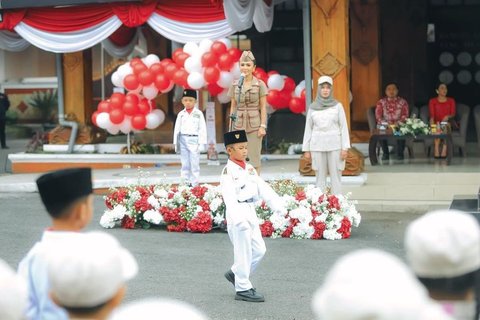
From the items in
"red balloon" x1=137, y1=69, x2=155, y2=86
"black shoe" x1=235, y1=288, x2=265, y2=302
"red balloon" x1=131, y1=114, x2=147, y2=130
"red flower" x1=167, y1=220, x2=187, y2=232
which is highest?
"red balloon" x1=137, y1=69, x2=155, y2=86

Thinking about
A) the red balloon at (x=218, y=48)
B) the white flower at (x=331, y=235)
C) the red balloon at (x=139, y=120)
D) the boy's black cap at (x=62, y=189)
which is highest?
Result: the red balloon at (x=218, y=48)

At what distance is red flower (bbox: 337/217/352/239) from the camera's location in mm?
12172

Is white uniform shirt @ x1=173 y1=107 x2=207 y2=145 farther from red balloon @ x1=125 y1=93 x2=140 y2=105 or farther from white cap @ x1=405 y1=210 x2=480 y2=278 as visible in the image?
white cap @ x1=405 y1=210 x2=480 y2=278

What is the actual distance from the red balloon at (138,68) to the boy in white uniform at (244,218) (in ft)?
30.9

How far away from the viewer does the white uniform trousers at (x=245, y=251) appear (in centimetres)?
878

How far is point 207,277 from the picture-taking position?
10.0m

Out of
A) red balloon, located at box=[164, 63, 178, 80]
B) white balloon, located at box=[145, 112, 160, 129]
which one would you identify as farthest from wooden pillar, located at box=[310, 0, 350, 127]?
white balloon, located at box=[145, 112, 160, 129]

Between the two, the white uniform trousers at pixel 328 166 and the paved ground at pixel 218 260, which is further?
the white uniform trousers at pixel 328 166

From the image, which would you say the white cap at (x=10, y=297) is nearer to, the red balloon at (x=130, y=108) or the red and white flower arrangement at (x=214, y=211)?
the red and white flower arrangement at (x=214, y=211)

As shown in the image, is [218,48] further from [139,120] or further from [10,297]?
[10,297]

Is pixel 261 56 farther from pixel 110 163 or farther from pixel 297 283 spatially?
pixel 297 283

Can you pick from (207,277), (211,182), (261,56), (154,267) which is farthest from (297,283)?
(261,56)

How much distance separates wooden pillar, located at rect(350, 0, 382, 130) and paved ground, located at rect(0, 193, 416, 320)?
649 centimetres

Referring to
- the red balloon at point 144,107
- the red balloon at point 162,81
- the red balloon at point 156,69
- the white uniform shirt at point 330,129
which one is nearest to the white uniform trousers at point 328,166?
the white uniform shirt at point 330,129
